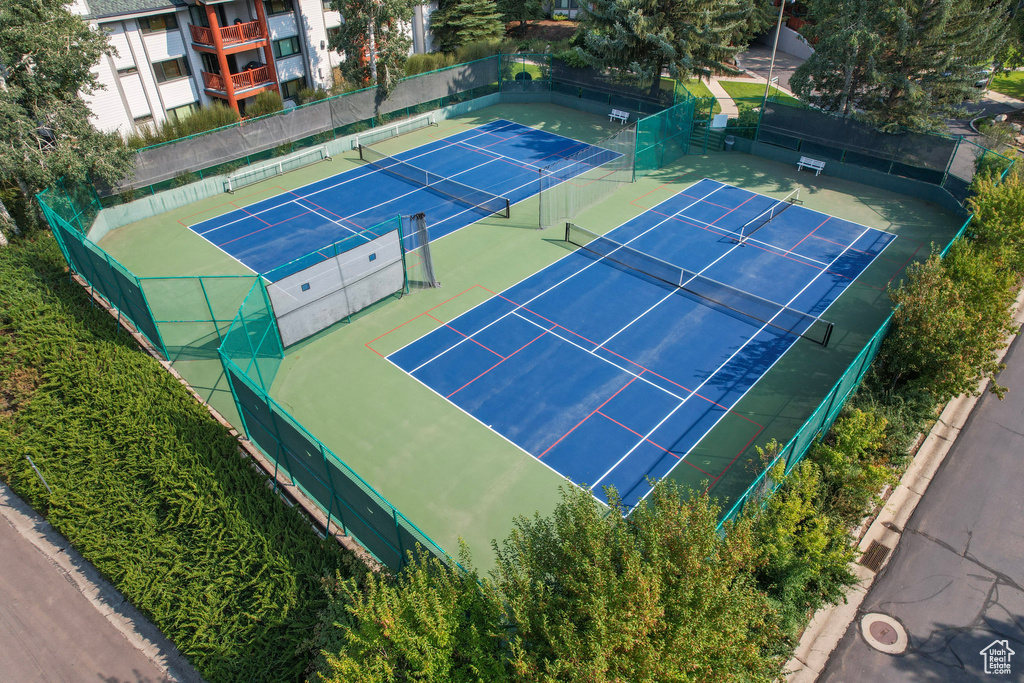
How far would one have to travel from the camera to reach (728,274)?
81.8ft

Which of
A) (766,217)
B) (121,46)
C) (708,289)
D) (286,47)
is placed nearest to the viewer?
(708,289)

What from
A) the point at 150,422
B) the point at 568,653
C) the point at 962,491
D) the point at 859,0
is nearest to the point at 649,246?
the point at 962,491

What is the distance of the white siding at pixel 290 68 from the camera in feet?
132

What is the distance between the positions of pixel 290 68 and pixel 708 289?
31042 mm

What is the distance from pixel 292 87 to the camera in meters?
41.8

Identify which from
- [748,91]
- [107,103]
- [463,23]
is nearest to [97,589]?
[107,103]

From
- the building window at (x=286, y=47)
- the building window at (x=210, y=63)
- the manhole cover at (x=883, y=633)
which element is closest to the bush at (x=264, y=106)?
the building window at (x=210, y=63)

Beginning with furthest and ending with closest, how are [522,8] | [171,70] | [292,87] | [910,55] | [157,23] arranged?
[522,8]
[292,87]
[171,70]
[157,23]
[910,55]

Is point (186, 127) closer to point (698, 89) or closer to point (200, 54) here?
point (200, 54)

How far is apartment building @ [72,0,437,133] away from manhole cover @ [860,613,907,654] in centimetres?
3635

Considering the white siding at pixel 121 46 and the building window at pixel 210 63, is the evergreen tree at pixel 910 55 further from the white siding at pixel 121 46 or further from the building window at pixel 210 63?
the white siding at pixel 121 46

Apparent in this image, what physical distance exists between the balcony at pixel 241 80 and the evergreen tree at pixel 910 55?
30919 mm

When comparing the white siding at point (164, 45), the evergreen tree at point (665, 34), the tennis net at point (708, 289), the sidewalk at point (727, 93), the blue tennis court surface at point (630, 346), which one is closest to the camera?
the blue tennis court surface at point (630, 346)

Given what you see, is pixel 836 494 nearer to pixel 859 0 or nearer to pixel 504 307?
pixel 504 307
